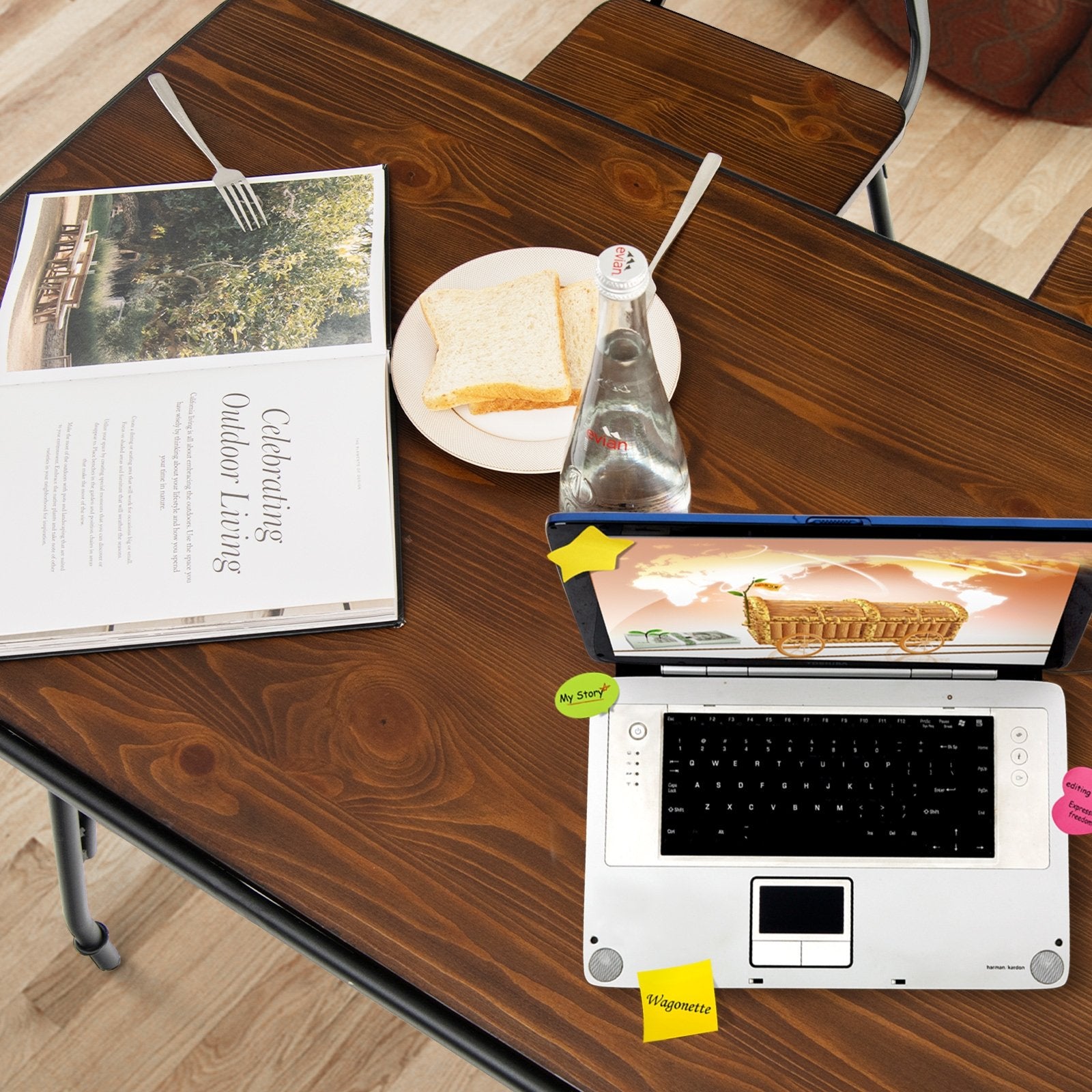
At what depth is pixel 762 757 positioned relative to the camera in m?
0.73

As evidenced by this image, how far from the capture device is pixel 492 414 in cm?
85

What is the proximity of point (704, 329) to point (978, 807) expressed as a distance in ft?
1.38

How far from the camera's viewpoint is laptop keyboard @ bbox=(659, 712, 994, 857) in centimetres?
71

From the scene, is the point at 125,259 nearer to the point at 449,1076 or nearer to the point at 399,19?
the point at 449,1076

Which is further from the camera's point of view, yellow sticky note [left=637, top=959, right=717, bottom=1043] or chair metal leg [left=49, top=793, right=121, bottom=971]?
chair metal leg [left=49, top=793, right=121, bottom=971]

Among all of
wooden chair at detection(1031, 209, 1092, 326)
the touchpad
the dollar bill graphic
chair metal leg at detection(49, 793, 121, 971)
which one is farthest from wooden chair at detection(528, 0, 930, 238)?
chair metal leg at detection(49, 793, 121, 971)

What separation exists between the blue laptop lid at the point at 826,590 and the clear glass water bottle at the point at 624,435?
9 cm

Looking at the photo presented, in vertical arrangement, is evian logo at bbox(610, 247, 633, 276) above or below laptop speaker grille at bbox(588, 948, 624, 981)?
above

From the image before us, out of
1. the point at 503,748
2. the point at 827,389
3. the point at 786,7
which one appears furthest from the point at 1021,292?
the point at 503,748

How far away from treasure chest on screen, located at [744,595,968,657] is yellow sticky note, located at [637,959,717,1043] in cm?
21

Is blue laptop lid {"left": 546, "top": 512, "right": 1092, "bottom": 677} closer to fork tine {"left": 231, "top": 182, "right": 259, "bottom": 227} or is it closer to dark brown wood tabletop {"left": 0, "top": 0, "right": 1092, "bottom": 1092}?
dark brown wood tabletop {"left": 0, "top": 0, "right": 1092, "bottom": 1092}

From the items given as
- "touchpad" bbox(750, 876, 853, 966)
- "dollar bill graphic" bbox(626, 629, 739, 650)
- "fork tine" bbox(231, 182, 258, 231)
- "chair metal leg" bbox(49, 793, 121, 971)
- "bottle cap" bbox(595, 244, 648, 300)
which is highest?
"bottle cap" bbox(595, 244, 648, 300)

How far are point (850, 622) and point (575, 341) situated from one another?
0.33 meters

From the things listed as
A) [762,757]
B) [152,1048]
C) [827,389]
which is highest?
[827,389]
